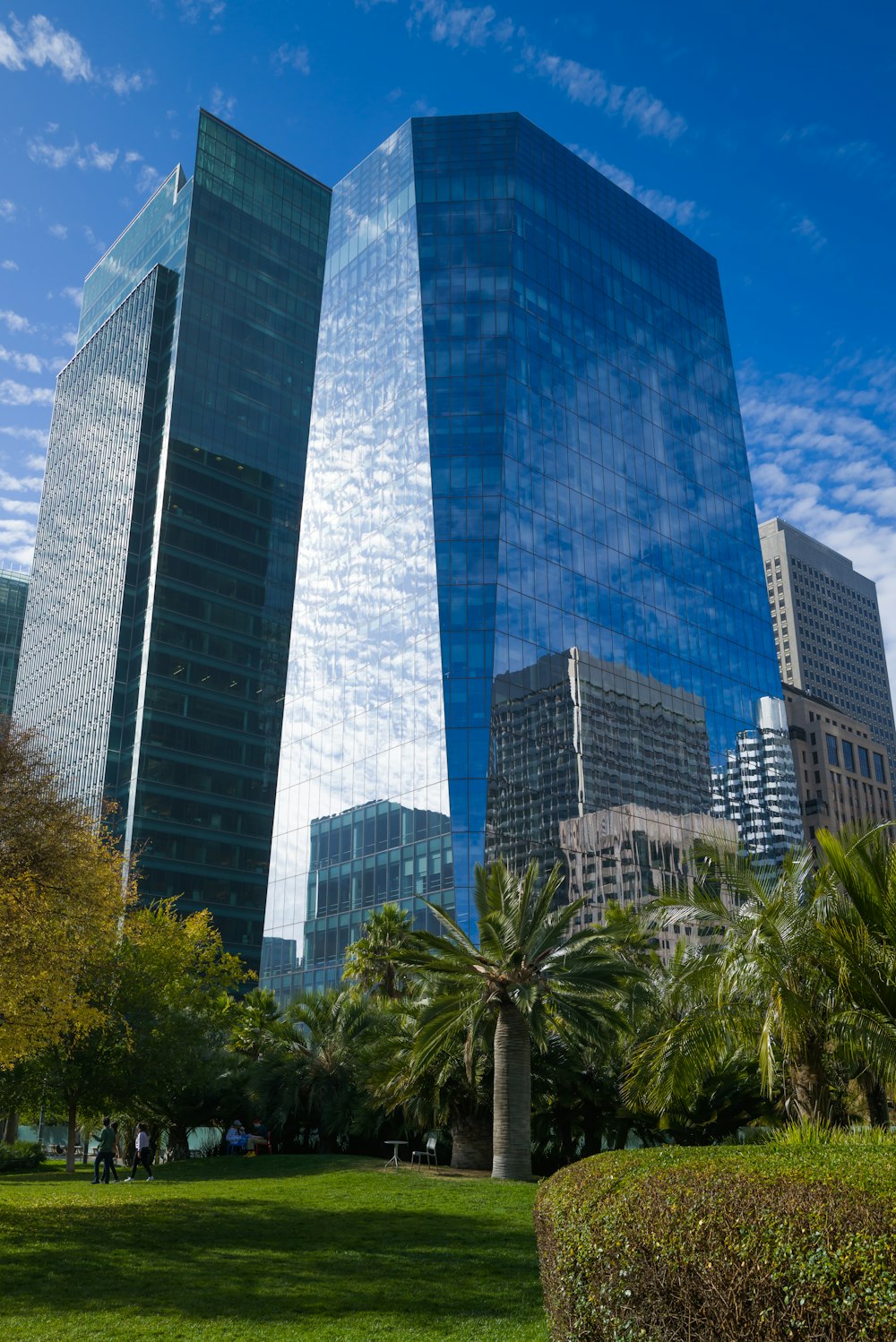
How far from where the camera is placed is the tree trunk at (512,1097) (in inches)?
1091

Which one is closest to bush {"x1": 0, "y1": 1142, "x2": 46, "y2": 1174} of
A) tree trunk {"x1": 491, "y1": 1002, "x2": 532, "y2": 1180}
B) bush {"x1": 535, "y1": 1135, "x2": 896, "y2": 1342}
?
tree trunk {"x1": 491, "y1": 1002, "x2": 532, "y2": 1180}

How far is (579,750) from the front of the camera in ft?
256

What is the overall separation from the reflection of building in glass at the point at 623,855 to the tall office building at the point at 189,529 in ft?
140

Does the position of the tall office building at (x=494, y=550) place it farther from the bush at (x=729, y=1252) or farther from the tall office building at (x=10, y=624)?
the tall office building at (x=10, y=624)

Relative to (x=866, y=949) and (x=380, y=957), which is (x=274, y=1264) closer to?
(x=866, y=949)

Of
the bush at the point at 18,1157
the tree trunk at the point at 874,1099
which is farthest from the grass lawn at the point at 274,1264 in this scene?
the bush at the point at 18,1157

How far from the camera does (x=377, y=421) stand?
286 feet

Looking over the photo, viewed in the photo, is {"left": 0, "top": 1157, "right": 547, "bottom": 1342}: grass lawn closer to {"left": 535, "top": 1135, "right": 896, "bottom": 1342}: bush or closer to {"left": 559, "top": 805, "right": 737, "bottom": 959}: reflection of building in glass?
{"left": 535, "top": 1135, "right": 896, "bottom": 1342}: bush

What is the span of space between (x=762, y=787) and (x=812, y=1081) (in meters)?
83.0

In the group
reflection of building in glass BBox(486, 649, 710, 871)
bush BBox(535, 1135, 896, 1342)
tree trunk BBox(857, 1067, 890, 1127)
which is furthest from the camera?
reflection of building in glass BBox(486, 649, 710, 871)

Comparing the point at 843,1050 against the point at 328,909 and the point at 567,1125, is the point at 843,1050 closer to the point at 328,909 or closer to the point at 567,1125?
the point at 567,1125

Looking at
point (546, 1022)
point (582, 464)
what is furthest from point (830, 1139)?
point (582, 464)

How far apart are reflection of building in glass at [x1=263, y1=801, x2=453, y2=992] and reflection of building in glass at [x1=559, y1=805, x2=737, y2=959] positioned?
31.7 ft

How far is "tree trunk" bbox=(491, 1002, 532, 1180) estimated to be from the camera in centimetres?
2772
